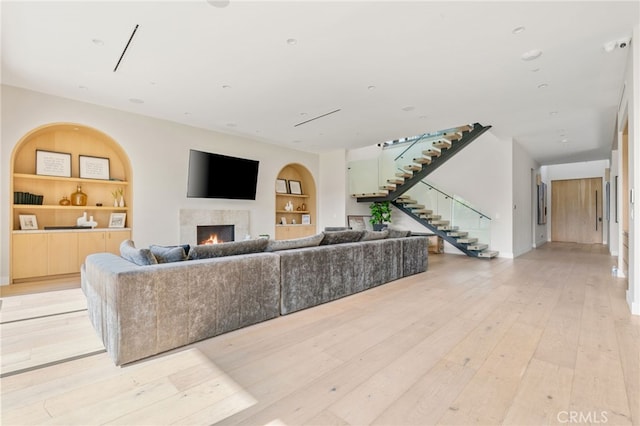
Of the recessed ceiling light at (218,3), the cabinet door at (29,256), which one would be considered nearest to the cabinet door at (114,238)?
the cabinet door at (29,256)

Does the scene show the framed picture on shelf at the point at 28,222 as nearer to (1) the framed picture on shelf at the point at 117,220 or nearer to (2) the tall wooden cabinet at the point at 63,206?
(2) the tall wooden cabinet at the point at 63,206

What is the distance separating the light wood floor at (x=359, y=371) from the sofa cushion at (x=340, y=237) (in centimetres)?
83

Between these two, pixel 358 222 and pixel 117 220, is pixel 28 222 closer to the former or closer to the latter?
pixel 117 220

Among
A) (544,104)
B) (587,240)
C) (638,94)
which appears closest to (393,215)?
(544,104)

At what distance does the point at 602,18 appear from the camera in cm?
300

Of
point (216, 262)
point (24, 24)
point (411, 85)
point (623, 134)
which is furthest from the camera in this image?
point (623, 134)

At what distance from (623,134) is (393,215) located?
5514 mm

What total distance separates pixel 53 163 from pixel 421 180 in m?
8.20

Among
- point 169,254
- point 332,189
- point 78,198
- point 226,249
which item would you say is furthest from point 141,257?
point 332,189

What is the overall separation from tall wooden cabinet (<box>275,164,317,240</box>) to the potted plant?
1.82m

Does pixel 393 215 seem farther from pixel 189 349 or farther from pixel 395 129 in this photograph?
pixel 189 349

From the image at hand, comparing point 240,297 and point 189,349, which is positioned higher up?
point 240,297

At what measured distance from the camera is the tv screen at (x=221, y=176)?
21.5 feet

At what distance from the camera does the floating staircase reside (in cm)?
749
